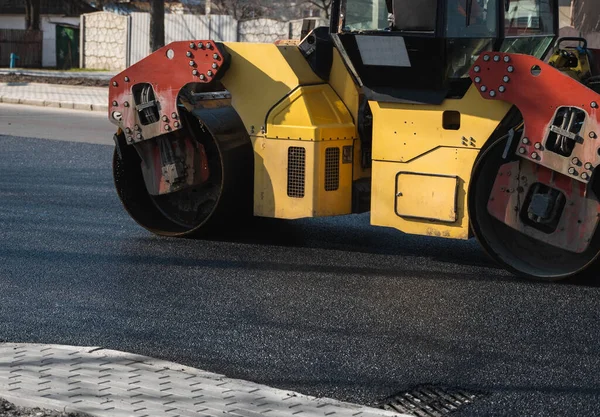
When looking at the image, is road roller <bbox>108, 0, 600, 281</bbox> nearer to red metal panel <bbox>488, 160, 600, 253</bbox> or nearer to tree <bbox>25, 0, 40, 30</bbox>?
red metal panel <bbox>488, 160, 600, 253</bbox>

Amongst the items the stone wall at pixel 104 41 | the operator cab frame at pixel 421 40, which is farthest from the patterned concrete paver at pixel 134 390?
the stone wall at pixel 104 41

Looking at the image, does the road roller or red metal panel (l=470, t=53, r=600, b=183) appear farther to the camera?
the road roller

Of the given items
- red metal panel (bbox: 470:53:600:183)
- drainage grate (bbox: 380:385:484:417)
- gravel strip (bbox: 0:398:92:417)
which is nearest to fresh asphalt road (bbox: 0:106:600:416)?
drainage grate (bbox: 380:385:484:417)

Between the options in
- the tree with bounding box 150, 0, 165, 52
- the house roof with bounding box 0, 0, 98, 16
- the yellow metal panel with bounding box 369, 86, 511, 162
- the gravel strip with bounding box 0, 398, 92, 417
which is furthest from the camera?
the house roof with bounding box 0, 0, 98, 16

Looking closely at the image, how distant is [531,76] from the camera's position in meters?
6.96

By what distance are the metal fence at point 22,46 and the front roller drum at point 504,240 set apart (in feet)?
132

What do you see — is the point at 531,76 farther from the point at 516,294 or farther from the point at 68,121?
the point at 68,121

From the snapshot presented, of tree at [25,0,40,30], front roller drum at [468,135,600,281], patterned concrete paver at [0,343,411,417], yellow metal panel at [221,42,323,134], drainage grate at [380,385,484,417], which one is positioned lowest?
drainage grate at [380,385,484,417]

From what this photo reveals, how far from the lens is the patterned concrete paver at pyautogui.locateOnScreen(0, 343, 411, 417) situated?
14.7 feet

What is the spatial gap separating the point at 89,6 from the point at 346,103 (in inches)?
2213

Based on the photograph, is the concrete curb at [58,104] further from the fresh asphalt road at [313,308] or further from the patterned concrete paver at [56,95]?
the fresh asphalt road at [313,308]

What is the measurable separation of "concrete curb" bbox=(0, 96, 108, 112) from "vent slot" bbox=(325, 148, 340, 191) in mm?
14068

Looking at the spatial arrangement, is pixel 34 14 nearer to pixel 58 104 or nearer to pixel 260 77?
pixel 58 104

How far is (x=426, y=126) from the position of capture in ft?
24.6
